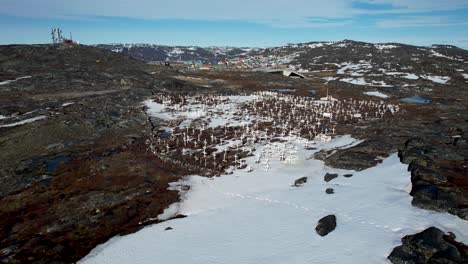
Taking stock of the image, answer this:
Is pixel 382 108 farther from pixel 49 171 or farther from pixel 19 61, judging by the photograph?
pixel 19 61

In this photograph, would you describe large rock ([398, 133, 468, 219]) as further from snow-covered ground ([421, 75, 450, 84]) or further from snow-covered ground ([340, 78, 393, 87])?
snow-covered ground ([421, 75, 450, 84])

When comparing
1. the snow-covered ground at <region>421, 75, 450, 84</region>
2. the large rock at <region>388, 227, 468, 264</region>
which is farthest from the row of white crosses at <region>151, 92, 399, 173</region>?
the snow-covered ground at <region>421, 75, 450, 84</region>

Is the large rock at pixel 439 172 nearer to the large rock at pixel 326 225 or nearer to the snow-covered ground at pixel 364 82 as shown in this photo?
the large rock at pixel 326 225

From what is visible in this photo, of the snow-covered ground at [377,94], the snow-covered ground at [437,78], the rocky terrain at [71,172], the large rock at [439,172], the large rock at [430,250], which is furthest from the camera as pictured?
the snow-covered ground at [437,78]

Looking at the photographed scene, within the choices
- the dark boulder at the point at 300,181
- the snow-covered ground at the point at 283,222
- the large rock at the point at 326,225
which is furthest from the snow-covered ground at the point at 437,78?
the large rock at the point at 326,225

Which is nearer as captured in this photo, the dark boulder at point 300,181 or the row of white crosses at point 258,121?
the dark boulder at point 300,181

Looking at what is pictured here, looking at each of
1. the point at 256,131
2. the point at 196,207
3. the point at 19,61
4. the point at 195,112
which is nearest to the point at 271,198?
the point at 196,207
